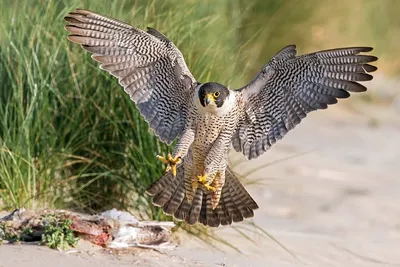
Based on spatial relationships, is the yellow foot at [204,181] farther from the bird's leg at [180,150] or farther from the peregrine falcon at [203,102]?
the bird's leg at [180,150]

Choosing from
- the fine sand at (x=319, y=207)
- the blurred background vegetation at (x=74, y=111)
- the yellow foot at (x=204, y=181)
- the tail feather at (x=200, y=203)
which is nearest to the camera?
the fine sand at (x=319, y=207)

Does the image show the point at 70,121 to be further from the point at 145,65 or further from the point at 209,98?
the point at 209,98

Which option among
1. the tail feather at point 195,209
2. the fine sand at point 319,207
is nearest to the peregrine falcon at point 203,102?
the tail feather at point 195,209

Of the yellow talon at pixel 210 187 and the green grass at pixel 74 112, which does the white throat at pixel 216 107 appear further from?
the green grass at pixel 74 112

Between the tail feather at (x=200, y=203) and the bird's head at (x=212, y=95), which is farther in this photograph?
the tail feather at (x=200, y=203)

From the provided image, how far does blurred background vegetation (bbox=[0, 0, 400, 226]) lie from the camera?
6.30 m

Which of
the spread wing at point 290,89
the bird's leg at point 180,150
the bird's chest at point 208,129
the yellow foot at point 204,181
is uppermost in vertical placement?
the spread wing at point 290,89

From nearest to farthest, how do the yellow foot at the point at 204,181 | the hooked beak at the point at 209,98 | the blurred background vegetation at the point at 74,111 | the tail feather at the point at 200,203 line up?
the hooked beak at the point at 209,98, the yellow foot at the point at 204,181, the tail feather at the point at 200,203, the blurred background vegetation at the point at 74,111

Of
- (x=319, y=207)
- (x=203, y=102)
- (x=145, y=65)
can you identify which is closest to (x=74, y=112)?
(x=145, y=65)

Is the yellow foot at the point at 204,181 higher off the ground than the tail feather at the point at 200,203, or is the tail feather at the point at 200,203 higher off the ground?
the yellow foot at the point at 204,181

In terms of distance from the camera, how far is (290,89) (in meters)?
5.96

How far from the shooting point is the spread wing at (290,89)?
582cm

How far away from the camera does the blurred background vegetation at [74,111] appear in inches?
248

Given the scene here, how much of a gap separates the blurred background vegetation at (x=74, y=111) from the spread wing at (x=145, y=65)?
48cm
